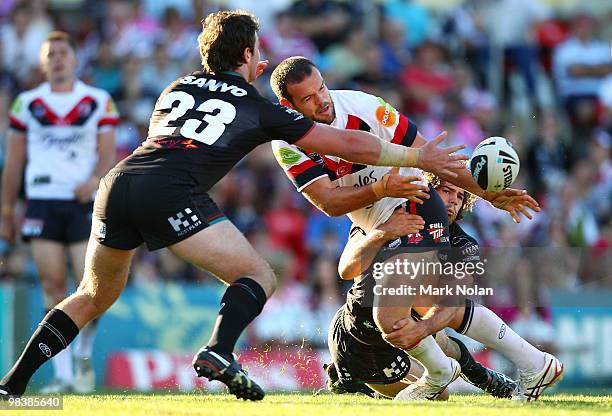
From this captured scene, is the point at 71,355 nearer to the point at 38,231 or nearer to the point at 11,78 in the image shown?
the point at 38,231

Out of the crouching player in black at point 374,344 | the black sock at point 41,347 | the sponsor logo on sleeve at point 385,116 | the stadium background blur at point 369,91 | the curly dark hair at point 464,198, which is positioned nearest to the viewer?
the black sock at point 41,347

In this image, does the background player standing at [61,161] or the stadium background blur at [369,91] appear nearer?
the background player standing at [61,161]

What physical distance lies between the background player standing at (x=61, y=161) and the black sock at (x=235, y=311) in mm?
4288

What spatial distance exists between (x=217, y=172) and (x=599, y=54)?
1133 centimetres

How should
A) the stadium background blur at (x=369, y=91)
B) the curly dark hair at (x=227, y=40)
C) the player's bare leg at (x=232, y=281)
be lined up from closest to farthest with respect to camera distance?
the player's bare leg at (x=232, y=281)
the curly dark hair at (x=227, y=40)
the stadium background blur at (x=369, y=91)

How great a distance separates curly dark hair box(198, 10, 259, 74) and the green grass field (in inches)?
83.5

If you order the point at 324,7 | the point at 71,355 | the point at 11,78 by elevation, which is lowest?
the point at 71,355

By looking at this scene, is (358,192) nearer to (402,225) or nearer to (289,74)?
(402,225)

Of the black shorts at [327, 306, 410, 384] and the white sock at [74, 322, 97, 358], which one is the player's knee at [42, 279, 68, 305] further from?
the black shorts at [327, 306, 410, 384]

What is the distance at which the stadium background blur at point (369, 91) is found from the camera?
13055 millimetres

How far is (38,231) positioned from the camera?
10.9m

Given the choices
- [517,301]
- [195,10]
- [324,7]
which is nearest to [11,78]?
[195,10]

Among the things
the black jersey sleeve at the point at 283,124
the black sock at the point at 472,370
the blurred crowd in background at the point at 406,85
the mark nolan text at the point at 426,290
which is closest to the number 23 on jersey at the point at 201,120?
the black jersey sleeve at the point at 283,124

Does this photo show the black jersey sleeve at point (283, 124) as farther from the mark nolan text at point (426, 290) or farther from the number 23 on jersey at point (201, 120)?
the mark nolan text at point (426, 290)
